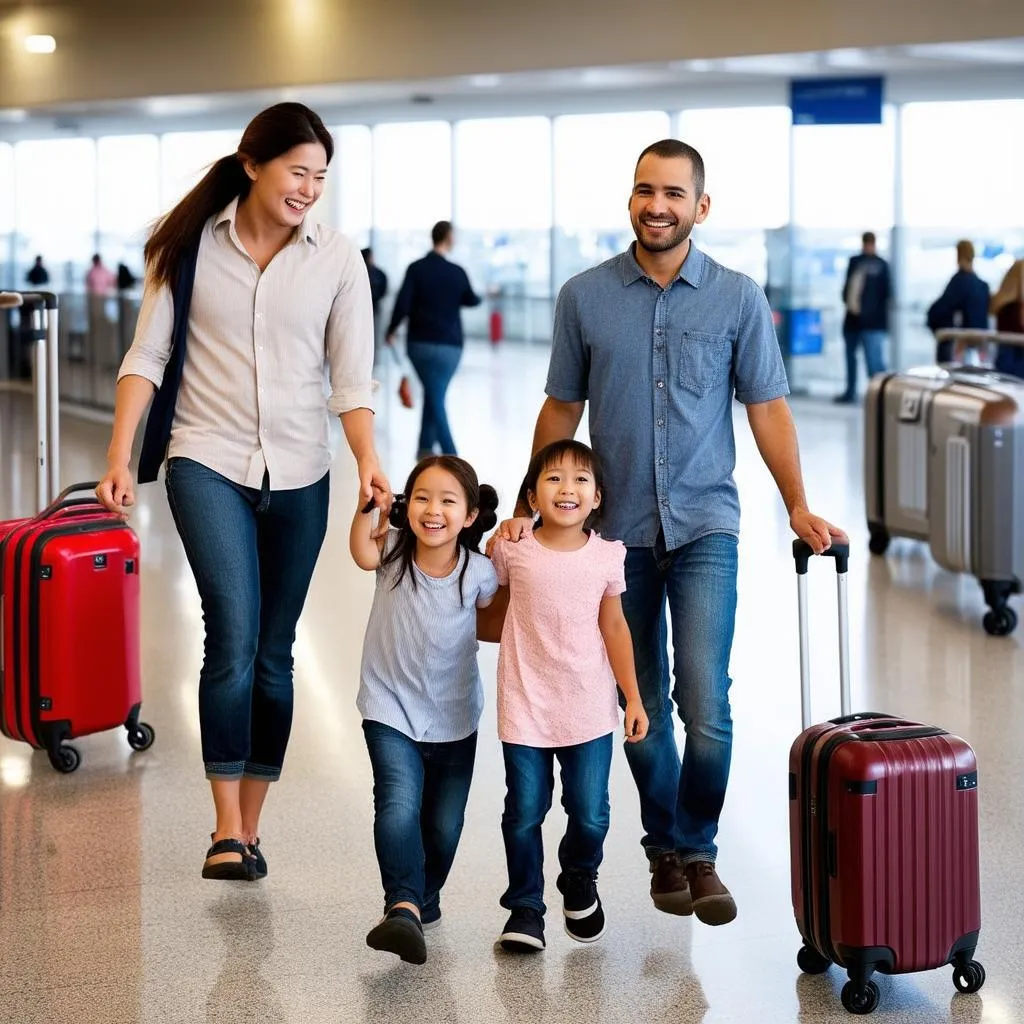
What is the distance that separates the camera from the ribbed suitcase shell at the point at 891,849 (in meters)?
3.12

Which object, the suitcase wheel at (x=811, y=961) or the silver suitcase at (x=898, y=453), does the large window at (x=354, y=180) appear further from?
the suitcase wheel at (x=811, y=961)

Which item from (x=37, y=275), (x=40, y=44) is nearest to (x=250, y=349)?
(x=40, y=44)

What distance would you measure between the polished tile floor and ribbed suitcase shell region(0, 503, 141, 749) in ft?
0.25

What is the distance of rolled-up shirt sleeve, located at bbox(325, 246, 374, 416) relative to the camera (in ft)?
11.9

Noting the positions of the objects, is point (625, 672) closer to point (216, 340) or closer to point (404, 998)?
point (404, 998)

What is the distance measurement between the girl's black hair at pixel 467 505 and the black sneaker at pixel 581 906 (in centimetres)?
65

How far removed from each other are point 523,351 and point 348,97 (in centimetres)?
721

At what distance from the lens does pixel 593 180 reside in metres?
21.9

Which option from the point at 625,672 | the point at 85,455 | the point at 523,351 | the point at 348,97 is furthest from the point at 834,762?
the point at 523,351

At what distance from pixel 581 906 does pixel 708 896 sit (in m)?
0.27

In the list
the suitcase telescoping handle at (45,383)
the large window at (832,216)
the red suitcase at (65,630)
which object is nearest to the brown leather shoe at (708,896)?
the red suitcase at (65,630)

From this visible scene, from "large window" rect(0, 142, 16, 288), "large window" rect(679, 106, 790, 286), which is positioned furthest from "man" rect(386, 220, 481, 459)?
"large window" rect(0, 142, 16, 288)

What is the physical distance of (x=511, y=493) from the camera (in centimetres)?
1038

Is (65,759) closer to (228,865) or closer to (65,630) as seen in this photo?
(65,630)
